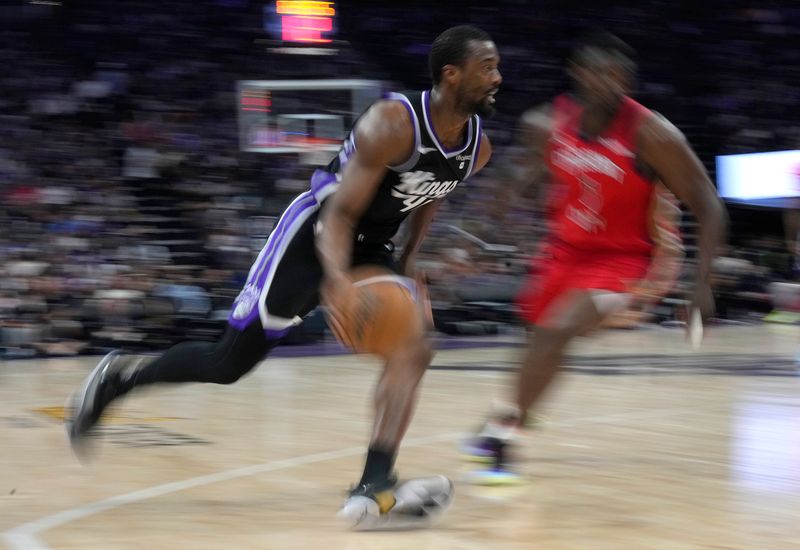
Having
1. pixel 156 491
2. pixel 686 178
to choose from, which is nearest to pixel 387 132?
pixel 686 178

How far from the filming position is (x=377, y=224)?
3531 mm

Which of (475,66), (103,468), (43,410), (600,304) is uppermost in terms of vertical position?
(475,66)

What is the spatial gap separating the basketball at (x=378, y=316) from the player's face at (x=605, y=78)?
1.06m

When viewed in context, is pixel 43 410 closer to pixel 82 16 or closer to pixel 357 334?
pixel 357 334

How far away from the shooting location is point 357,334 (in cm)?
320

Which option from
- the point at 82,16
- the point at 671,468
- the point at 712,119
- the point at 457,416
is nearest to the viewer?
the point at 671,468

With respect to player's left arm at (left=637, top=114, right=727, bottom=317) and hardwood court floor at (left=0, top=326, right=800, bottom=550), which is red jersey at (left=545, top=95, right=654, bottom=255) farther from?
hardwood court floor at (left=0, top=326, right=800, bottom=550)

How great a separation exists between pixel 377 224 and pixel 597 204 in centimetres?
88

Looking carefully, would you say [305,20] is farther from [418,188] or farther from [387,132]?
[387,132]

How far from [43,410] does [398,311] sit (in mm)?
3579

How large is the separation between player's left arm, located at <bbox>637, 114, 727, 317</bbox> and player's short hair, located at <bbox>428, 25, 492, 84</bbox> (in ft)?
2.50

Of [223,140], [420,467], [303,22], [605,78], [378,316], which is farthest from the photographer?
[303,22]

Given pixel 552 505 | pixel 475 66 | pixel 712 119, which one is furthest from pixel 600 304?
pixel 712 119

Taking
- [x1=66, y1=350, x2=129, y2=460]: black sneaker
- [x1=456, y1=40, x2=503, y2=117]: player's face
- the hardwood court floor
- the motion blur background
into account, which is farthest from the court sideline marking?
the motion blur background
